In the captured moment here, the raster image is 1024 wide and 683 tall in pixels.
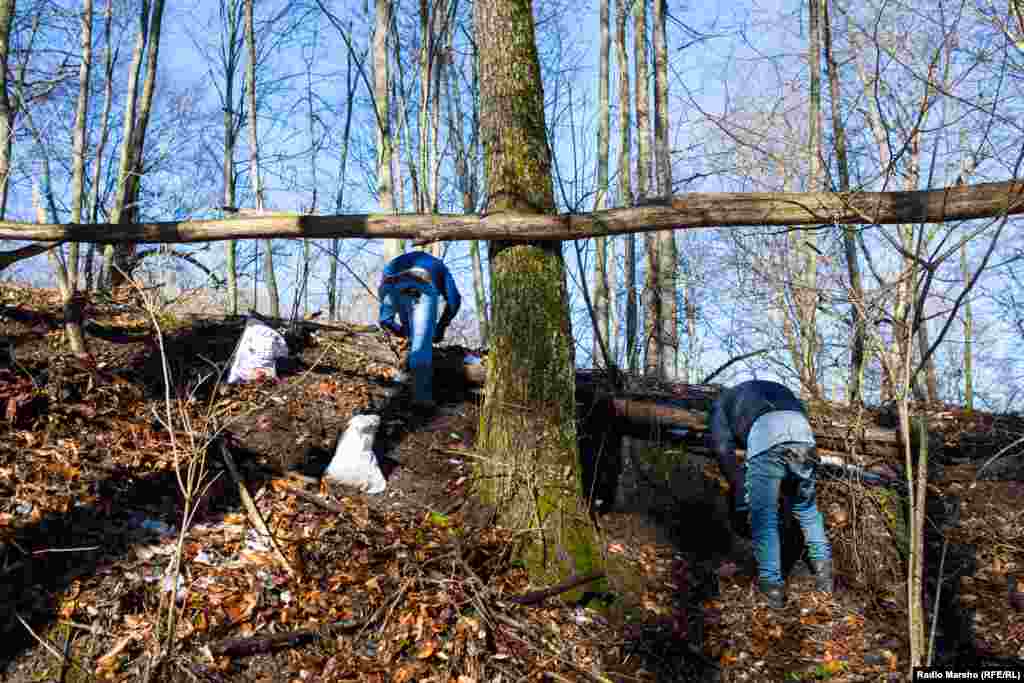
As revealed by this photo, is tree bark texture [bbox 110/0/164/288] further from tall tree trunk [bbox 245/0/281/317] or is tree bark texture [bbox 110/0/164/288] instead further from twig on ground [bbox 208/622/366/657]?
twig on ground [bbox 208/622/366/657]

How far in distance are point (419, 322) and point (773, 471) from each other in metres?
3.08

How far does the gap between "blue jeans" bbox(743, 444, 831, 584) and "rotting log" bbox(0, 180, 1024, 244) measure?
1.55 metres

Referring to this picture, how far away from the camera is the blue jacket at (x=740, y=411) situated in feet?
15.1

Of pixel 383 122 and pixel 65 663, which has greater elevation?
pixel 383 122

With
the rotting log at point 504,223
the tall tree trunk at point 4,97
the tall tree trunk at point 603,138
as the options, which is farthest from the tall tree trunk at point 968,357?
the tall tree trunk at point 4,97

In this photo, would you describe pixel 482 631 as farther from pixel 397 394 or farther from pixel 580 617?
pixel 397 394

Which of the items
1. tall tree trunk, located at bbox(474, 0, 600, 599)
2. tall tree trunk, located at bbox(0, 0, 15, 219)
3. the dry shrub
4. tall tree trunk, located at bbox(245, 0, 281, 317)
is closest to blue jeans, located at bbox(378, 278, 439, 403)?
tall tree trunk, located at bbox(474, 0, 600, 599)

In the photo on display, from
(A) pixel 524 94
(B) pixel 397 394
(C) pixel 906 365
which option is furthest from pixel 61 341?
(C) pixel 906 365

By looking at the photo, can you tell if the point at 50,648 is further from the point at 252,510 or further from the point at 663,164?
the point at 663,164

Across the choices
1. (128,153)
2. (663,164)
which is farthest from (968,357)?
(128,153)

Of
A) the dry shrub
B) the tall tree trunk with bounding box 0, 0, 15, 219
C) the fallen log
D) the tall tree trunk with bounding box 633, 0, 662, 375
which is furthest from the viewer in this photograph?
the tall tree trunk with bounding box 633, 0, 662, 375

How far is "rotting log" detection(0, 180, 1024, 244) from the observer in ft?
12.8

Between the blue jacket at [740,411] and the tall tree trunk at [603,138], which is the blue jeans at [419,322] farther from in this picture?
the tall tree trunk at [603,138]

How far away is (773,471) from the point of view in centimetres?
450
